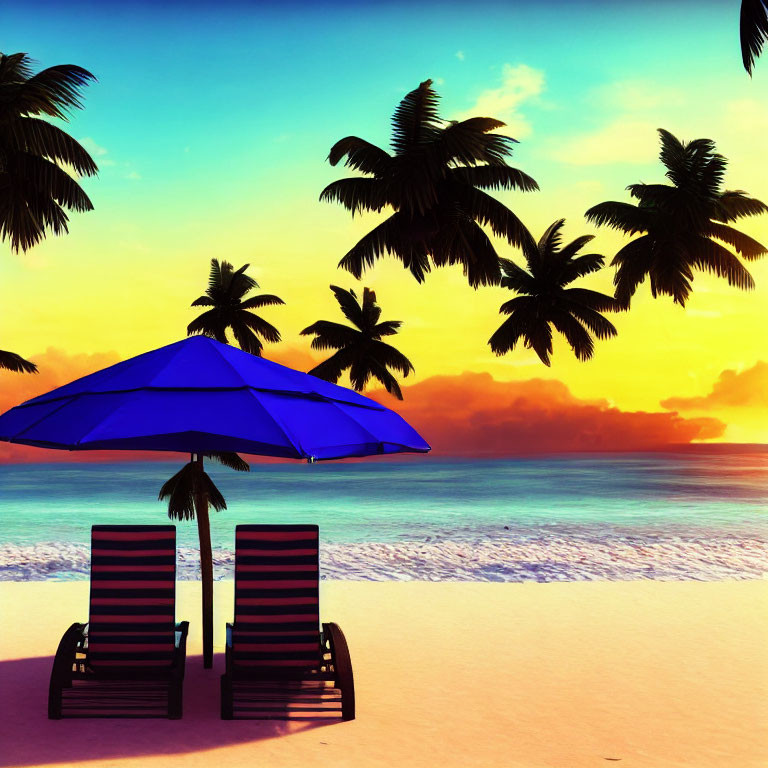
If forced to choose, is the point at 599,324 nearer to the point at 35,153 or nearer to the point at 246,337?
the point at 246,337

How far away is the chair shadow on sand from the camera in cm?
461

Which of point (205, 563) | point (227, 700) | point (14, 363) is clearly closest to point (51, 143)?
point (205, 563)

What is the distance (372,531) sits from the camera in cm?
3519

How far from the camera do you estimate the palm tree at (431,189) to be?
693 inches

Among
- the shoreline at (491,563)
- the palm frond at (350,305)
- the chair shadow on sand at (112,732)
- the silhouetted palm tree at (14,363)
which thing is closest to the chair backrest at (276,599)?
the chair shadow on sand at (112,732)

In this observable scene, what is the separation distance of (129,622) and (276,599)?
1.02 m

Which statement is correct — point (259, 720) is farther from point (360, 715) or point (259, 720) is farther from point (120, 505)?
point (120, 505)

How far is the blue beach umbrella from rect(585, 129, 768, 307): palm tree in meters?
19.6

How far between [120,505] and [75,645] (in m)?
46.4

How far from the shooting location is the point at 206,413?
14.9 ft

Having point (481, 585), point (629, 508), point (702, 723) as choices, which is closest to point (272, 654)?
point (702, 723)

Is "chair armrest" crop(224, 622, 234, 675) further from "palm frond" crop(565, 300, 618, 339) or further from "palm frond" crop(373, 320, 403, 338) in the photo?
"palm frond" crop(373, 320, 403, 338)

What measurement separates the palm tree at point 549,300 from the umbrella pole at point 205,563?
68.4ft

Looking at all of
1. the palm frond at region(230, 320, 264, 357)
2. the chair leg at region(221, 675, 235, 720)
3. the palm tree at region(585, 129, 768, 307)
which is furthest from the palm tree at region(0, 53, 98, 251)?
the palm tree at region(585, 129, 768, 307)
